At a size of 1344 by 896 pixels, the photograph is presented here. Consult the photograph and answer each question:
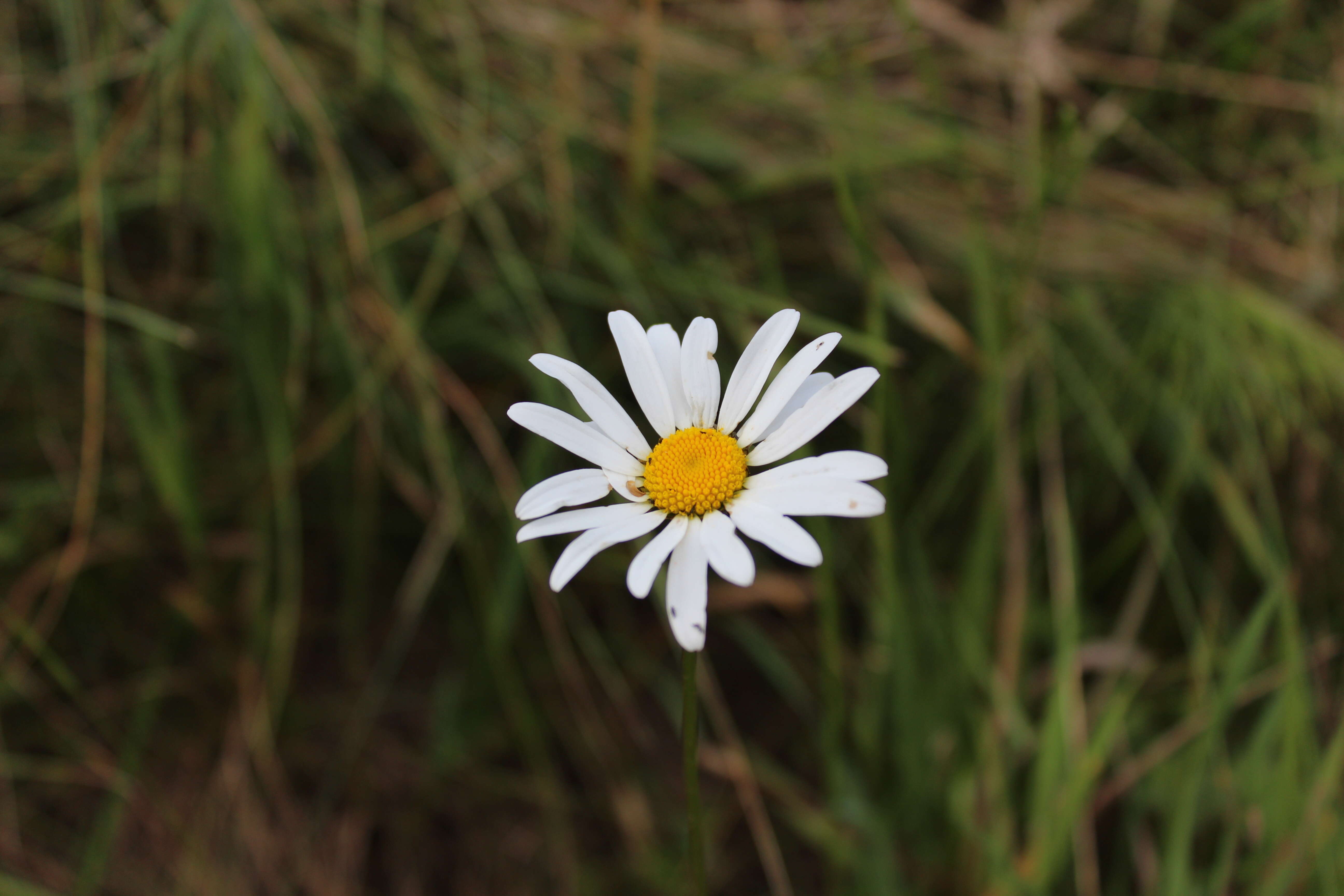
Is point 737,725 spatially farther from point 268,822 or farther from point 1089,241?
point 1089,241

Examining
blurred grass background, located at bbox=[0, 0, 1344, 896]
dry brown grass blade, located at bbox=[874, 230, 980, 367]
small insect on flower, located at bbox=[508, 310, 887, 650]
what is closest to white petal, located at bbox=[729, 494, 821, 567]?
small insect on flower, located at bbox=[508, 310, 887, 650]

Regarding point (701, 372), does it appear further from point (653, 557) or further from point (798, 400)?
point (653, 557)

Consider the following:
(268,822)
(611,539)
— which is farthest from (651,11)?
(268,822)

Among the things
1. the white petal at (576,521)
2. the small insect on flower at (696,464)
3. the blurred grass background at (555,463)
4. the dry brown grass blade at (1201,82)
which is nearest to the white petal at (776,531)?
the small insect on flower at (696,464)

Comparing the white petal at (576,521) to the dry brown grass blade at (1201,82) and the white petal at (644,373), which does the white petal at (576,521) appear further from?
the dry brown grass blade at (1201,82)

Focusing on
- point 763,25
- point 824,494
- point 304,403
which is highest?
point 763,25

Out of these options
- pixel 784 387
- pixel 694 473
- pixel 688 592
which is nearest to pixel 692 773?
pixel 688 592
